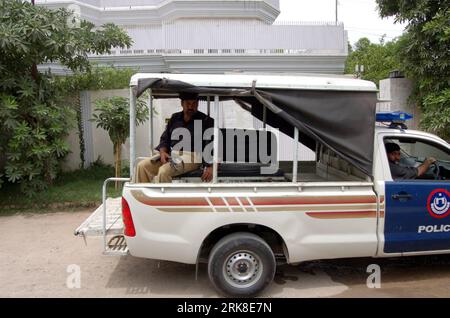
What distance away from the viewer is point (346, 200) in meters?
4.15

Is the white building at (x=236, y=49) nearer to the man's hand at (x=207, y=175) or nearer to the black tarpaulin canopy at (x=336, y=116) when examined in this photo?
the man's hand at (x=207, y=175)

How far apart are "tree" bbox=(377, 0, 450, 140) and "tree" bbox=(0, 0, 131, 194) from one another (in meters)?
6.08

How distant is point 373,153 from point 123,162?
6.80m

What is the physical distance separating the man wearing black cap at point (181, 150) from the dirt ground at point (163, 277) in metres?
1.12

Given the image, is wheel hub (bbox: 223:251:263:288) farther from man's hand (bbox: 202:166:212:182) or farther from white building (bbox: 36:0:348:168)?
white building (bbox: 36:0:348:168)

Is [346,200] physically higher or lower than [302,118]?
lower

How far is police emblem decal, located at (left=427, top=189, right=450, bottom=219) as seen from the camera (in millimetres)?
4258

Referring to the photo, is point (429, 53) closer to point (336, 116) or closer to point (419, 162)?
point (419, 162)

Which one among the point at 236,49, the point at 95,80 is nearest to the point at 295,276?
the point at 95,80

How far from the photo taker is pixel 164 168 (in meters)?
4.69

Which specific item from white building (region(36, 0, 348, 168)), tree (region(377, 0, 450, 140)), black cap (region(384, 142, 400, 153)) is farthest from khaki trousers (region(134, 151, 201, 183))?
white building (region(36, 0, 348, 168))

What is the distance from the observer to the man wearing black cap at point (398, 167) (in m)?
4.34
